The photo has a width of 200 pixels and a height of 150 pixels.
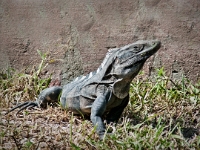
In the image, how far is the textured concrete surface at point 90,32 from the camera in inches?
278

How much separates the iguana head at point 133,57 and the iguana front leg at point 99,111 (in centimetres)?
31

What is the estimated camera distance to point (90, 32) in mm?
7160

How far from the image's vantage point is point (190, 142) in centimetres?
506

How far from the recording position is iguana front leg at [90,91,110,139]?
5.15m

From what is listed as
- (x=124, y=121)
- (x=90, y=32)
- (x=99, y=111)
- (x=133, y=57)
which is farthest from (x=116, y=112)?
(x=90, y=32)

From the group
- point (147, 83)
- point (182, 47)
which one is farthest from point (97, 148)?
point (182, 47)

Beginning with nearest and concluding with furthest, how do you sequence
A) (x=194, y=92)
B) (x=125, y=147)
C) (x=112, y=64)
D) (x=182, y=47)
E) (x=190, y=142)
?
(x=125, y=147), (x=190, y=142), (x=112, y=64), (x=194, y=92), (x=182, y=47)

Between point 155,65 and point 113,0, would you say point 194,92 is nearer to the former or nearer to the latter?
point 155,65

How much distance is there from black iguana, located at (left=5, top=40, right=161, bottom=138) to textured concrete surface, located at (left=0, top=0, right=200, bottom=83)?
1166 millimetres

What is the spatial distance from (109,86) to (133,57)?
49 centimetres

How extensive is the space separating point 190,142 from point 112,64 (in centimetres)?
134

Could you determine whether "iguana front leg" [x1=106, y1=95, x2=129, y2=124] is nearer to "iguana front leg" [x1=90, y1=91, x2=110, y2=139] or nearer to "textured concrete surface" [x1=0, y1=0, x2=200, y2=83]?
"iguana front leg" [x1=90, y1=91, x2=110, y2=139]

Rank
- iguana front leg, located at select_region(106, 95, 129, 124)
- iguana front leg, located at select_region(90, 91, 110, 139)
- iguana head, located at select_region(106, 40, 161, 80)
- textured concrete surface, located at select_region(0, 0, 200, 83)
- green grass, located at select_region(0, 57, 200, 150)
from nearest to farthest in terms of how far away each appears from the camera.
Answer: green grass, located at select_region(0, 57, 200, 150) → iguana front leg, located at select_region(90, 91, 110, 139) → iguana head, located at select_region(106, 40, 161, 80) → iguana front leg, located at select_region(106, 95, 129, 124) → textured concrete surface, located at select_region(0, 0, 200, 83)

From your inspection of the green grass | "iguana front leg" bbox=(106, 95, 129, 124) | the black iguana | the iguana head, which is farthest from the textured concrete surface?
the iguana head
